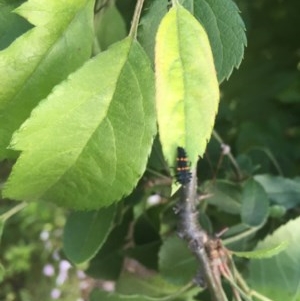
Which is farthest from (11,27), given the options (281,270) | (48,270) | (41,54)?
(48,270)

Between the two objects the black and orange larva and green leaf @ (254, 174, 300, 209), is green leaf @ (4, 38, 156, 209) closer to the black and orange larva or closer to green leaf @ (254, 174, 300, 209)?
the black and orange larva

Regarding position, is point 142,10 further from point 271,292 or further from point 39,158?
point 271,292

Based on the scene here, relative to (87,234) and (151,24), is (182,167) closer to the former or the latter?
(151,24)

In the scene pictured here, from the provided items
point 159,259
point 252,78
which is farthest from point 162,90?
point 252,78

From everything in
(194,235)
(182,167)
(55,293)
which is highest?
(182,167)

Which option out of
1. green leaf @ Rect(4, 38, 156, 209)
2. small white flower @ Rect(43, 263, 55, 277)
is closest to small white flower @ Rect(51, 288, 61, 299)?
small white flower @ Rect(43, 263, 55, 277)
